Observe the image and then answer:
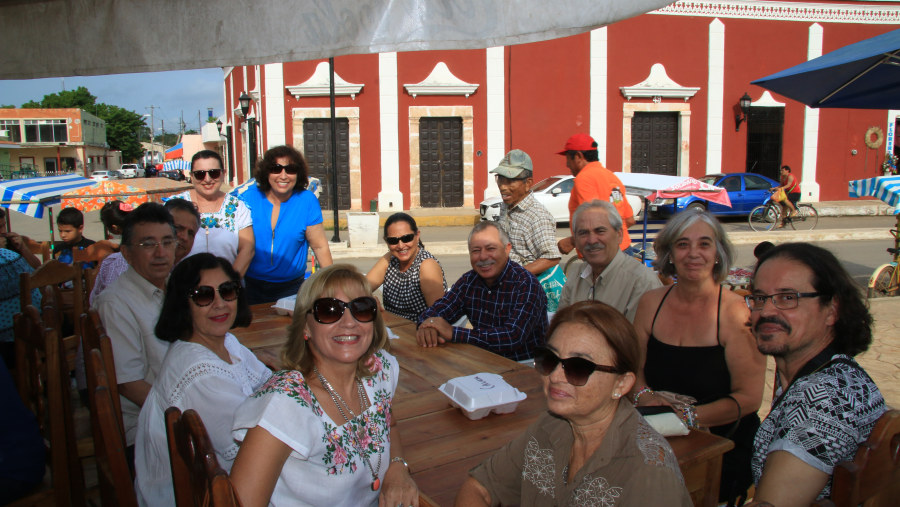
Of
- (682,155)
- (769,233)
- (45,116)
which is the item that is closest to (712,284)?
(769,233)

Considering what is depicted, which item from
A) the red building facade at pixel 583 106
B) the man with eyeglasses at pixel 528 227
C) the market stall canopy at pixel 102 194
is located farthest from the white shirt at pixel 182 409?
the red building facade at pixel 583 106

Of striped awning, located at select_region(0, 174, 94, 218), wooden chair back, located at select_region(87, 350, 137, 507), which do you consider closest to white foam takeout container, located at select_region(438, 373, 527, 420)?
wooden chair back, located at select_region(87, 350, 137, 507)

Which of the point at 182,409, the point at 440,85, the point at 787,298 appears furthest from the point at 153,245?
the point at 440,85

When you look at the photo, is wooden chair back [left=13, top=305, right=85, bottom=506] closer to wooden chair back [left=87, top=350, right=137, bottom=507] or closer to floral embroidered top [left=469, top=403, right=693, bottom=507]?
wooden chair back [left=87, top=350, right=137, bottom=507]

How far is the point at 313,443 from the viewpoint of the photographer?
1.59 meters

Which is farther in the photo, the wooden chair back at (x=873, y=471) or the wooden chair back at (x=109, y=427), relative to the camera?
the wooden chair back at (x=109, y=427)

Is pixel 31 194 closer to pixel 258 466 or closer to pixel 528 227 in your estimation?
pixel 528 227

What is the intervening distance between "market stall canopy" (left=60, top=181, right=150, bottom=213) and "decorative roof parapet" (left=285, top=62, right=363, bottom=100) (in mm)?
9384

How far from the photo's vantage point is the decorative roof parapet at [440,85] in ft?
54.5

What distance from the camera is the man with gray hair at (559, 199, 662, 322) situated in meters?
3.18

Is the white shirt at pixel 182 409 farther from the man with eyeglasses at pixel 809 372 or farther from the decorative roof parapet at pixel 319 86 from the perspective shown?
the decorative roof parapet at pixel 319 86

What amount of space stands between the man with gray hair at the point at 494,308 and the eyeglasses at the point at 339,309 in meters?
1.36

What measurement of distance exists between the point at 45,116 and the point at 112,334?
68.7 metres

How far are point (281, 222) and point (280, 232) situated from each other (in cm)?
7
